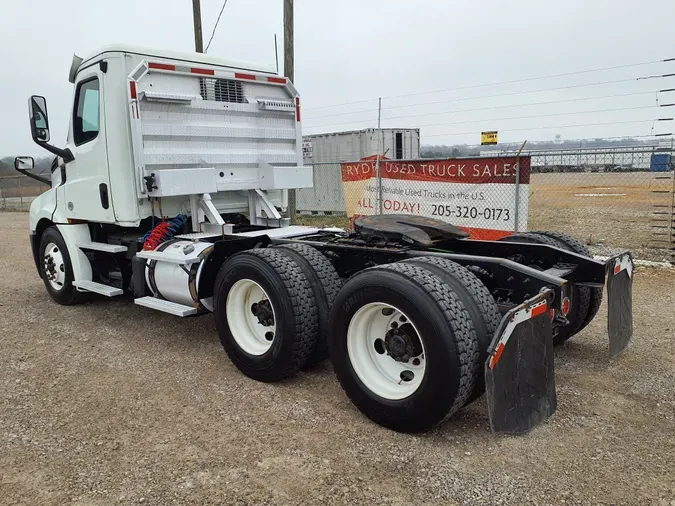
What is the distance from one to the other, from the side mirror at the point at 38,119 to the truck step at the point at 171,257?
1.80m

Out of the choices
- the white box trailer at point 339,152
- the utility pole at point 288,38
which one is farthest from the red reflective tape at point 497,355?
the white box trailer at point 339,152

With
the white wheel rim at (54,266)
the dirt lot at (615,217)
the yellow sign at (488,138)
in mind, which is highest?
the yellow sign at (488,138)

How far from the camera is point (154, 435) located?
376 cm

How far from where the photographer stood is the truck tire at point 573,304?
4.79m

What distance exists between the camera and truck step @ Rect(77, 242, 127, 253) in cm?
627

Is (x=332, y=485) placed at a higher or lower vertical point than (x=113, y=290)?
lower

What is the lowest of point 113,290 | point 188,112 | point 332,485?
point 332,485

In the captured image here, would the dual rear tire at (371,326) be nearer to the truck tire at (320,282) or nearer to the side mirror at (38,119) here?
the truck tire at (320,282)

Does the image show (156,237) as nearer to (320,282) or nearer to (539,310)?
(320,282)

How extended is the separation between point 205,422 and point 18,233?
14056 mm

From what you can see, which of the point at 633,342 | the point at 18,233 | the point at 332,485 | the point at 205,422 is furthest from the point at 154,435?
the point at 18,233

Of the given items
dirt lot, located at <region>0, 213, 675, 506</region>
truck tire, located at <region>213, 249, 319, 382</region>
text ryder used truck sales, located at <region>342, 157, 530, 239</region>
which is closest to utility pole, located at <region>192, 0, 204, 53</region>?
text ryder used truck sales, located at <region>342, 157, 530, 239</region>

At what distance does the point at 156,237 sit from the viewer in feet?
19.6

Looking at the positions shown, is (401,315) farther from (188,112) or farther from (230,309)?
(188,112)
